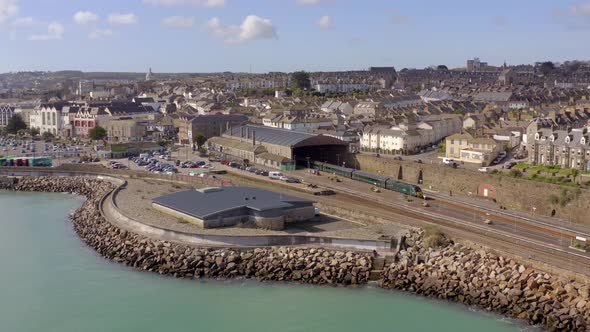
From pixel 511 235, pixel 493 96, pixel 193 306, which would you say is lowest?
pixel 193 306

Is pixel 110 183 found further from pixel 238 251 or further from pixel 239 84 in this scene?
pixel 239 84

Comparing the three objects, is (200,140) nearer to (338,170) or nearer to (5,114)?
(338,170)

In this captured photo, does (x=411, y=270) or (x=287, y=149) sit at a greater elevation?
(x=287, y=149)

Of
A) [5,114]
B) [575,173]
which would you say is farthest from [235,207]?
[5,114]

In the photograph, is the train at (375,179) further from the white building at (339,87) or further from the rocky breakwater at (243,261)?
the white building at (339,87)

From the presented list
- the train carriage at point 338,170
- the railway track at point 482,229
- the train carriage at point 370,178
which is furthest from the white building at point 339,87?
the railway track at point 482,229

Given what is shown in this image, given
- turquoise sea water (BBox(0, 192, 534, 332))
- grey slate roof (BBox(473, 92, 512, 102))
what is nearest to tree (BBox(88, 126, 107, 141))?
turquoise sea water (BBox(0, 192, 534, 332))

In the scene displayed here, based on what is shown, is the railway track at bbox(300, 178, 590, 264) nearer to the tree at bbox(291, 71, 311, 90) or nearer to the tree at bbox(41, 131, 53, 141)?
the tree at bbox(41, 131, 53, 141)
